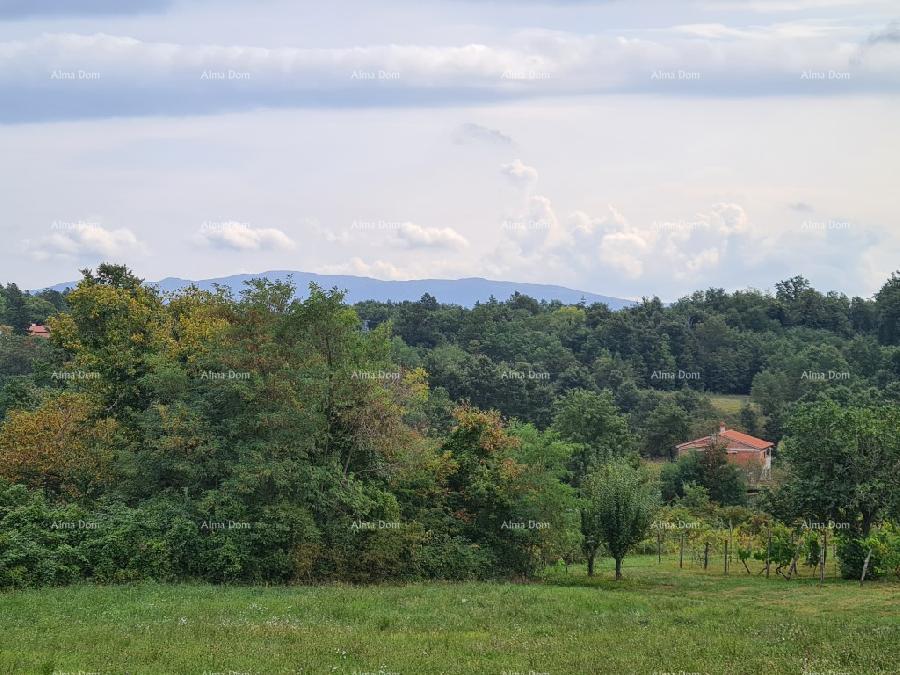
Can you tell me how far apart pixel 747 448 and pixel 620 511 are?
5690cm

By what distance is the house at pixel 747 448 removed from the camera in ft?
275

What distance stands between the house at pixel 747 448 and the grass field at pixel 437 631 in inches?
2137

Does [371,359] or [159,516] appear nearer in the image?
[159,516]

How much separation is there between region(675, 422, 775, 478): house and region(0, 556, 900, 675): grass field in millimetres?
54270

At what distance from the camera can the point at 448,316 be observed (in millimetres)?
130000

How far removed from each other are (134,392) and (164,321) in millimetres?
3644

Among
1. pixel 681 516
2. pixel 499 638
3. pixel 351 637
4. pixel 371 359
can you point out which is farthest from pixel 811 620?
pixel 681 516

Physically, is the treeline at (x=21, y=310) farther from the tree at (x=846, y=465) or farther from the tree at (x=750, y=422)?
the tree at (x=846, y=465)

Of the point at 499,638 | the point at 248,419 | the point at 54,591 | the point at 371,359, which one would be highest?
the point at 371,359

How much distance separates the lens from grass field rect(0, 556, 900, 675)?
16.4 m

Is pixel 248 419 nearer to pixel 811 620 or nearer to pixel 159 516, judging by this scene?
pixel 159 516

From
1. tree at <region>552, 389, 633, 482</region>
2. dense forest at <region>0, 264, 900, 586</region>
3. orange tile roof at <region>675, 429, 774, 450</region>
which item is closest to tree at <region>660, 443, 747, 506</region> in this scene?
tree at <region>552, 389, 633, 482</region>

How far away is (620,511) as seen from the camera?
36.8 metres

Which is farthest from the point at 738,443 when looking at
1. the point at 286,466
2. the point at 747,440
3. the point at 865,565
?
the point at 286,466
